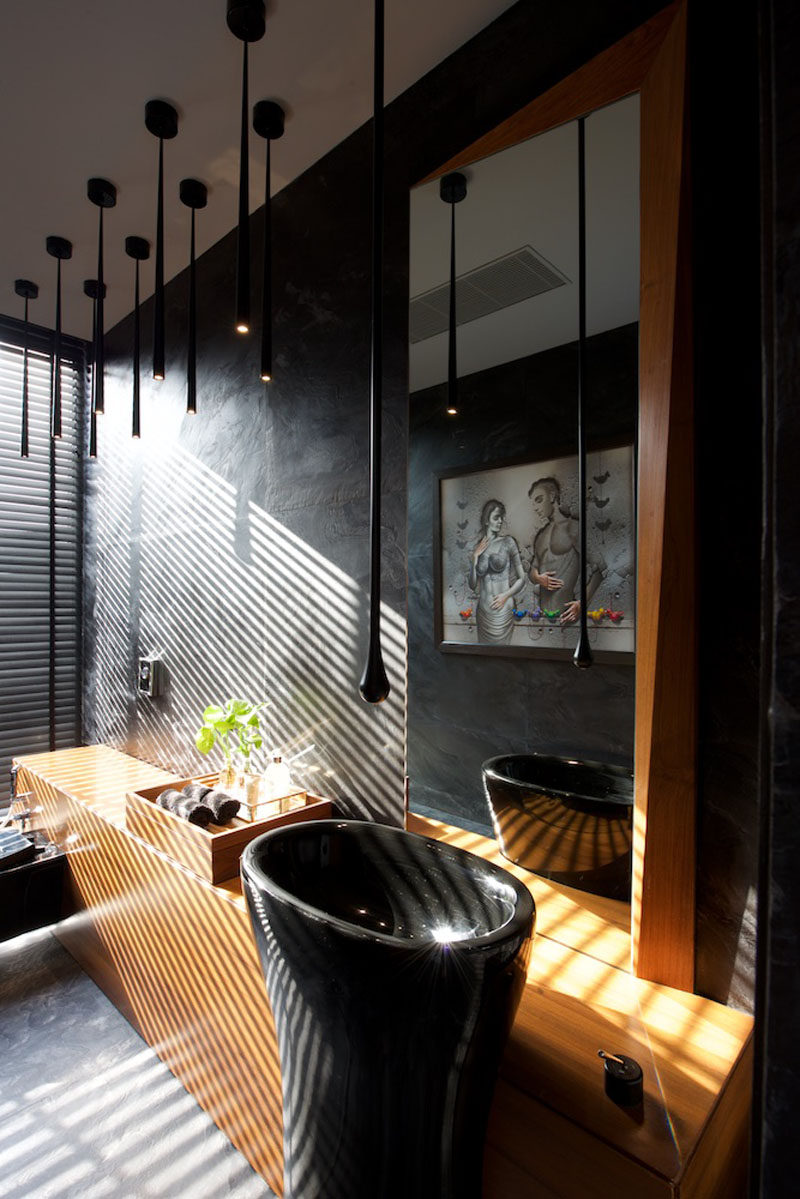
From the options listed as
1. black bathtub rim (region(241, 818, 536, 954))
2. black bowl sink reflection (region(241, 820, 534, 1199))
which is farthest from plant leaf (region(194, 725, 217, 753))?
black bowl sink reflection (region(241, 820, 534, 1199))

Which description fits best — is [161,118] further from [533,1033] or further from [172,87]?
[533,1033]

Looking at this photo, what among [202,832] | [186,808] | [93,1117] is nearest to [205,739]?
[186,808]

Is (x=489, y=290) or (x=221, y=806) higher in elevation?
(x=489, y=290)

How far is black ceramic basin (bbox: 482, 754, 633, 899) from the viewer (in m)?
1.36

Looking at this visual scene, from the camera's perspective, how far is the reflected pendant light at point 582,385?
1.39m

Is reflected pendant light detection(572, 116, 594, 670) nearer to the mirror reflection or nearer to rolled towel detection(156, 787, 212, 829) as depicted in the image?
the mirror reflection

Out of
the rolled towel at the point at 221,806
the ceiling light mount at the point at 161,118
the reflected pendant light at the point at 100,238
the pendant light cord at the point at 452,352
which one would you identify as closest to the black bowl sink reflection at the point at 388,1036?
the rolled towel at the point at 221,806

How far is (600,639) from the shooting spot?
1.37 m

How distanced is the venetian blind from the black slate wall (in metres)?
0.30

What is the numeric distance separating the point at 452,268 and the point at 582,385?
1.98 ft

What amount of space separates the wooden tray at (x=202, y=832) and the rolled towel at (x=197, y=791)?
10 cm

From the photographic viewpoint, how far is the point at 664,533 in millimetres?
1240

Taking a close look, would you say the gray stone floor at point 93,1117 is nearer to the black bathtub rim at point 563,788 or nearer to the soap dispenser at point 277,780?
the soap dispenser at point 277,780

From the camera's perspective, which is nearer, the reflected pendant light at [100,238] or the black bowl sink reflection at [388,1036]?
the black bowl sink reflection at [388,1036]
